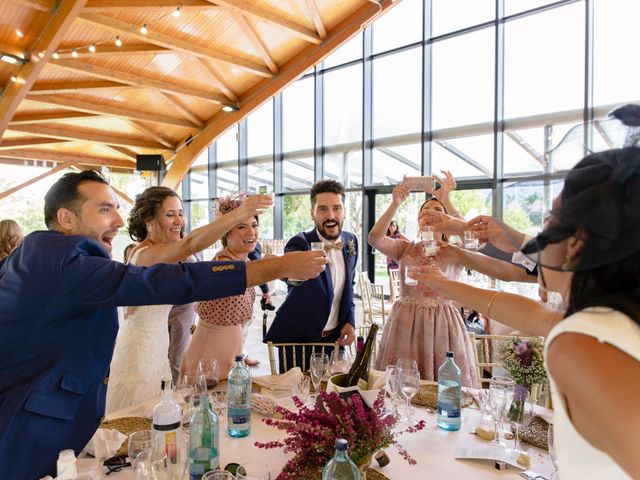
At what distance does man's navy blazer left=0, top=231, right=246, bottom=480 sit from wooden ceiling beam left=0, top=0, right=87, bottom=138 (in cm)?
619

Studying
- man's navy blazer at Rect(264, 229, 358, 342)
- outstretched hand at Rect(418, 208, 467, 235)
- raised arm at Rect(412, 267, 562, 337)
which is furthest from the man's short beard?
raised arm at Rect(412, 267, 562, 337)

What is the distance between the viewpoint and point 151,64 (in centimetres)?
945

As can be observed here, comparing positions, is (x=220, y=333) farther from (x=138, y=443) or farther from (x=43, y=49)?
(x=43, y=49)

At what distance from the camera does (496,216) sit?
1.08m

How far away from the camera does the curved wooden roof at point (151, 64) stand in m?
7.16

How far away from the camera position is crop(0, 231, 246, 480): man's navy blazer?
4.97 feet

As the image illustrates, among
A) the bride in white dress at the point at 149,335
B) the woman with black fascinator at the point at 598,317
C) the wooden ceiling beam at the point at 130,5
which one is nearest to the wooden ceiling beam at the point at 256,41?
the wooden ceiling beam at the point at 130,5

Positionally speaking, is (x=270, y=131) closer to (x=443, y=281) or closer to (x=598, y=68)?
(x=598, y=68)

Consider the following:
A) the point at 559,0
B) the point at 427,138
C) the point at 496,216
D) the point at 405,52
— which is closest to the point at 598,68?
the point at 559,0

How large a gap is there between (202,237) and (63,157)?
13735 millimetres

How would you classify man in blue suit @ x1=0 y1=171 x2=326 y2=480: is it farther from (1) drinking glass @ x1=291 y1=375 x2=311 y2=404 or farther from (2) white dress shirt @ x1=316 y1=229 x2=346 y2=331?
(2) white dress shirt @ x1=316 y1=229 x2=346 y2=331

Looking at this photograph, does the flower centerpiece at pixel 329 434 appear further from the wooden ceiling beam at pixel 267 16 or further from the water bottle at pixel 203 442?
the wooden ceiling beam at pixel 267 16

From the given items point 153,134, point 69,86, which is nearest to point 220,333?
point 69,86

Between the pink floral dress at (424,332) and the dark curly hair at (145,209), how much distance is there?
5.44ft
